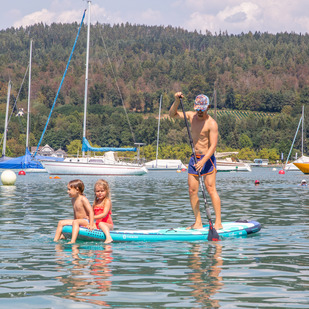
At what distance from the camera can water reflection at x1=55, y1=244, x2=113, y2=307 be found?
8344 millimetres

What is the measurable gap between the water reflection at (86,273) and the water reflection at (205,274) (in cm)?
124

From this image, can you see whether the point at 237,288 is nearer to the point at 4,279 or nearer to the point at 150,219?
the point at 4,279

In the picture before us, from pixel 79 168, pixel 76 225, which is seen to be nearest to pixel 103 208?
pixel 76 225

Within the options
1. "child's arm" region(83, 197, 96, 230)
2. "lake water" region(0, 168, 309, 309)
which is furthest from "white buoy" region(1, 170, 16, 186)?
"child's arm" region(83, 197, 96, 230)

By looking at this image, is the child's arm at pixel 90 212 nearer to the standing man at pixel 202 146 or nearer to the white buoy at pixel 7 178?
the standing man at pixel 202 146

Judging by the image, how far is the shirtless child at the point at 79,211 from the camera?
519 inches

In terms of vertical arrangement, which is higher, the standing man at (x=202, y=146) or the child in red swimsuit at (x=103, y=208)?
the standing man at (x=202, y=146)

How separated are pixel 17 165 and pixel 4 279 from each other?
211 feet

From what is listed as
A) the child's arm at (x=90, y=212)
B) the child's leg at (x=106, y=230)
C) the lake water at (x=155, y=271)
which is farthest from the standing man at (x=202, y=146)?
the child's arm at (x=90, y=212)

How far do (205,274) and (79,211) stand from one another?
445cm

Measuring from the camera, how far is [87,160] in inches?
2452

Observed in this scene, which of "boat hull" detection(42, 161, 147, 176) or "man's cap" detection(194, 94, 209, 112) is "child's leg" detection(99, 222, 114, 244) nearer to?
"man's cap" detection(194, 94, 209, 112)

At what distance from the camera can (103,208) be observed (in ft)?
44.4

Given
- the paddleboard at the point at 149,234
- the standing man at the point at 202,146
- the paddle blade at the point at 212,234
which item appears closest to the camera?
the paddleboard at the point at 149,234
